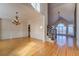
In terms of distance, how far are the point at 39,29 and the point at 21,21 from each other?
1.68ft

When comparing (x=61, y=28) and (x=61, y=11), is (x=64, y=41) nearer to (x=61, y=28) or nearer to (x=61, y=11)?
(x=61, y=28)

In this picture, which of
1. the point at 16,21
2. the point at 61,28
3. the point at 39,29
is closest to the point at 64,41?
the point at 61,28

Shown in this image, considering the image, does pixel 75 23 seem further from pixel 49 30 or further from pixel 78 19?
pixel 49 30

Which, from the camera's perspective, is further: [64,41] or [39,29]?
[39,29]

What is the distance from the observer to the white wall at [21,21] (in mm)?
2848

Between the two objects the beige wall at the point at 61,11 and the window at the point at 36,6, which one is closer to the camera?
the beige wall at the point at 61,11

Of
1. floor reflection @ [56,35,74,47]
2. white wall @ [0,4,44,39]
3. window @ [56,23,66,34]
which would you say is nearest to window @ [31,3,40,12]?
white wall @ [0,4,44,39]

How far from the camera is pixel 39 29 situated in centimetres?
299

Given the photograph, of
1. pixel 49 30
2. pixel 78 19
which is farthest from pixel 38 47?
pixel 78 19

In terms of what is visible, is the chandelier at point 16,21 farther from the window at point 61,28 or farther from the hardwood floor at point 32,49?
the window at point 61,28

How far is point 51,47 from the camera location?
289 cm

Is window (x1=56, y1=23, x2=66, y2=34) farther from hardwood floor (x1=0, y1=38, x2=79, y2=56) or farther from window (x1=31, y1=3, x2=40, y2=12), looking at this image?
window (x1=31, y1=3, x2=40, y2=12)

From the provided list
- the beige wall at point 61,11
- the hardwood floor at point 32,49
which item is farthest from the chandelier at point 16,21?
the beige wall at point 61,11

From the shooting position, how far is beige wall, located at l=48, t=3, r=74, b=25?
9.39ft
